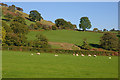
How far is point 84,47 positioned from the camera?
83688mm

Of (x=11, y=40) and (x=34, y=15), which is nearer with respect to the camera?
(x=11, y=40)

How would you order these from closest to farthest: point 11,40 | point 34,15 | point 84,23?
point 11,40, point 84,23, point 34,15

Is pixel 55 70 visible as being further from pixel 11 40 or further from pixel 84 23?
pixel 84 23

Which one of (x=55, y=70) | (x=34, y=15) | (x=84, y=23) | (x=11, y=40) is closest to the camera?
(x=55, y=70)

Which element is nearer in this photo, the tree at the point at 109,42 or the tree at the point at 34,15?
the tree at the point at 109,42

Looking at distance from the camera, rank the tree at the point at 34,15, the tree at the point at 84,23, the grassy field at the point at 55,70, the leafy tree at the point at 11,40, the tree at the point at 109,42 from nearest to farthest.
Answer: the grassy field at the point at 55,70 < the leafy tree at the point at 11,40 < the tree at the point at 109,42 < the tree at the point at 84,23 < the tree at the point at 34,15

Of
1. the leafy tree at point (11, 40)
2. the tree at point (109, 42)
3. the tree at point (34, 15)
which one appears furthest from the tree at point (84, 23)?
the leafy tree at point (11, 40)

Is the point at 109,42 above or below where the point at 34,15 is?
below

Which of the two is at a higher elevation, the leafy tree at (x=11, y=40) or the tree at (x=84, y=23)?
the tree at (x=84, y=23)

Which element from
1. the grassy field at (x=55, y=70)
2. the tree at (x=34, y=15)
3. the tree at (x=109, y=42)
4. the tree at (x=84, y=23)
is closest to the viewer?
the grassy field at (x=55, y=70)

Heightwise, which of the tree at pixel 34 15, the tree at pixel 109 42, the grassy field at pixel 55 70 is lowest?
the grassy field at pixel 55 70

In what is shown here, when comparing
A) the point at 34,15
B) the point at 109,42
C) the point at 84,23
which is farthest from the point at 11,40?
the point at 34,15

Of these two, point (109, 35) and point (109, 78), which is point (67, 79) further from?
point (109, 35)

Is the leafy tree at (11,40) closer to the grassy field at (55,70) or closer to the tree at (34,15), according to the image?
the grassy field at (55,70)
